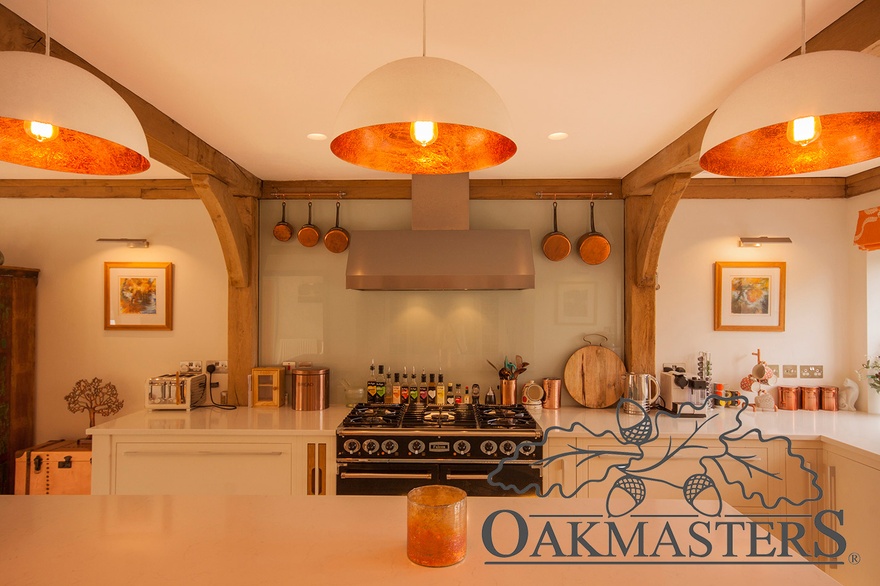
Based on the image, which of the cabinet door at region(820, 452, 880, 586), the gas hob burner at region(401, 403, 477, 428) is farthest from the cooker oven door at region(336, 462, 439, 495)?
the cabinet door at region(820, 452, 880, 586)

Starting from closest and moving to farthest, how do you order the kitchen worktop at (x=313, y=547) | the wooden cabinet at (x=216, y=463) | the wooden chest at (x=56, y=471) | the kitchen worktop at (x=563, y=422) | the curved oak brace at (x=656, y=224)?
1. the kitchen worktop at (x=313, y=547)
2. the kitchen worktop at (x=563, y=422)
3. the wooden cabinet at (x=216, y=463)
4. the curved oak brace at (x=656, y=224)
5. the wooden chest at (x=56, y=471)

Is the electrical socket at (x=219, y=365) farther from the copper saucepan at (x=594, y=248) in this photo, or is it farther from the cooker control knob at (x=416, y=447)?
the copper saucepan at (x=594, y=248)

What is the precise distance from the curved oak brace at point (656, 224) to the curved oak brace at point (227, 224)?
287 cm

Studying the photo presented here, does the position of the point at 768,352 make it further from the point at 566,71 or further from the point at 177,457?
the point at 177,457

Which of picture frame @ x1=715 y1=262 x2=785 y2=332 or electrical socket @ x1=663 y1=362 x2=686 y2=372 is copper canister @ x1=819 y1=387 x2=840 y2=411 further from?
electrical socket @ x1=663 y1=362 x2=686 y2=372

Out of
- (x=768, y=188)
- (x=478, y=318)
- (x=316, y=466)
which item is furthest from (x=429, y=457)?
(x=768, y=188)

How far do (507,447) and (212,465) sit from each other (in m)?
1.79

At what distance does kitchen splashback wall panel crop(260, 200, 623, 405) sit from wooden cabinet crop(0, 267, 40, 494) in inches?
73.1

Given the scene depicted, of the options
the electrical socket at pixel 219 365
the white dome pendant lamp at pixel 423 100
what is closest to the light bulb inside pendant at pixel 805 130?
the white dome pendant lamp at pixel 423 100

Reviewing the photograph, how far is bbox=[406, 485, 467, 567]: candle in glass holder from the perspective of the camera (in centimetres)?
123

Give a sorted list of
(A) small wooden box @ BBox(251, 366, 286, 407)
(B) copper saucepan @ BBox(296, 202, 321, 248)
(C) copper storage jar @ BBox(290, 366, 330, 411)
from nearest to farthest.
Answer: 1. (C) copper storage jar @ BBox(290, 366, 330, 411)
2. (A) small wooden box @ BBox(251, 366, 286, 407)
3. (B) copper saucepan @ BBox(296, 202, 321, 248)

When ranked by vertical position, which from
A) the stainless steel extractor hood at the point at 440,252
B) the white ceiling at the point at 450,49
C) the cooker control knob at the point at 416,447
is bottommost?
the cooker control knob at the point at 416,447

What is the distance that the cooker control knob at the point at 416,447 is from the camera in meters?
3.01

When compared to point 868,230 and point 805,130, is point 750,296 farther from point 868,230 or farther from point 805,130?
point 805,130
